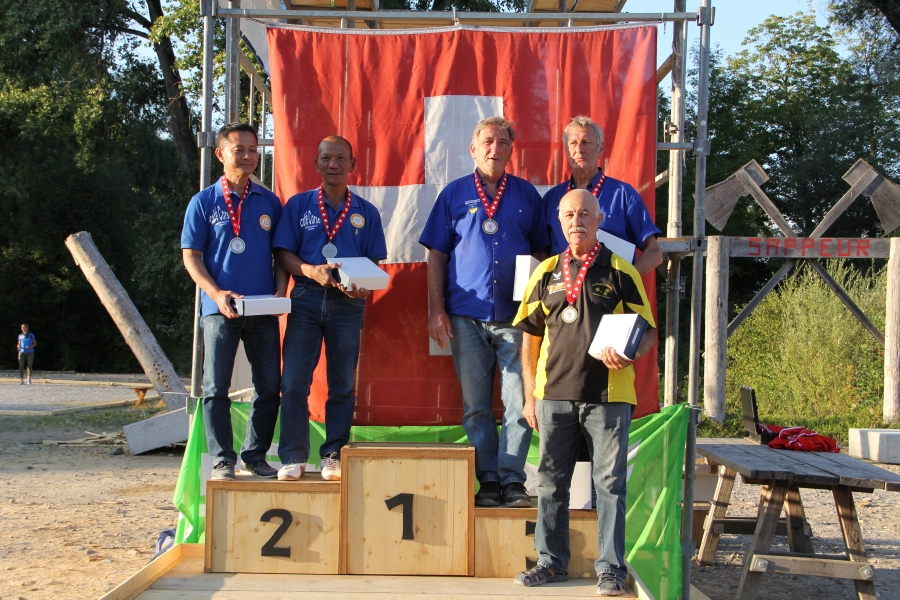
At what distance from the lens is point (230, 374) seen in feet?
13.0

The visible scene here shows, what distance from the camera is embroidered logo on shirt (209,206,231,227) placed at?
3.98m

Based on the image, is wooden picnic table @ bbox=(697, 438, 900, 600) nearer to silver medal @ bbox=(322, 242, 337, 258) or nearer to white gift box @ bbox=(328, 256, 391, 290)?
white gift box @ bbox=(328, 256, 391, 290)

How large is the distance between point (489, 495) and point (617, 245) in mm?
1281

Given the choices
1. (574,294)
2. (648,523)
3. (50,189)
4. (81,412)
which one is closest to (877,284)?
(648,523)

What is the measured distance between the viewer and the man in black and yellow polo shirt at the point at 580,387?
10.9ft

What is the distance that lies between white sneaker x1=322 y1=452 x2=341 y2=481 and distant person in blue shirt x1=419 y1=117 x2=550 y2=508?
24.5 inches

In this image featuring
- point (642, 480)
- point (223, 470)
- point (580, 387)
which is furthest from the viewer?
point (642, 480)

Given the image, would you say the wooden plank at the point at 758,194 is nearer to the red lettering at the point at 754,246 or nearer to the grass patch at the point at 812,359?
the red lettering at the point at 754,246

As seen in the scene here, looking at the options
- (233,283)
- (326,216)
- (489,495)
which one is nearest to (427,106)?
(326,216)

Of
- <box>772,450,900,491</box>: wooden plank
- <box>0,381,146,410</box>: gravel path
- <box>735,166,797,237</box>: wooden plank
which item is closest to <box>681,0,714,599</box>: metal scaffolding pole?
<box>772,450,900,491</box>: wooden plank

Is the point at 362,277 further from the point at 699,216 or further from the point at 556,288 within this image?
the point at 699,216

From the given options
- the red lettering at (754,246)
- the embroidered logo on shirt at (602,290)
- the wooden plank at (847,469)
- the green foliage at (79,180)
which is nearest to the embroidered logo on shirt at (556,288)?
the embroidered logo on shirt at (602,290)

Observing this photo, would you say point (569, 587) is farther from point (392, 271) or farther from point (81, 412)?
point (81, 412)

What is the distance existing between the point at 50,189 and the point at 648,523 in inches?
972
